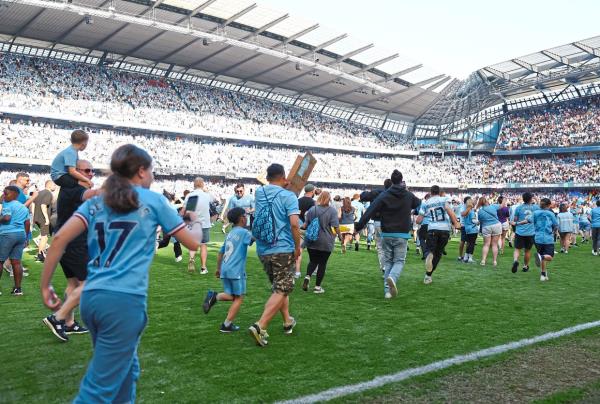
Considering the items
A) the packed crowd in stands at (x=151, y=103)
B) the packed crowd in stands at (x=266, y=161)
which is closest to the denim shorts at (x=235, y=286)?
the packed crowd in stands at (x=266, y=161)

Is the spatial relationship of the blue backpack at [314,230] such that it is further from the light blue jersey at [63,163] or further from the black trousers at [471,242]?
the black trousers at [471,242]

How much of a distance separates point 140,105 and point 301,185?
131 feet

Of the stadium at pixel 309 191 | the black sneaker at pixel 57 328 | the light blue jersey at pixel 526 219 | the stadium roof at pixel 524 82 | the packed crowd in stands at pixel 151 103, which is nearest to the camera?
the stadium at pixel 309 191

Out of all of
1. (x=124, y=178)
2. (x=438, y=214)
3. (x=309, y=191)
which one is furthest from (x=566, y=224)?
(x=124, y=178)

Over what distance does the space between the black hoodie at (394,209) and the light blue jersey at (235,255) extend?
2860 millimetres

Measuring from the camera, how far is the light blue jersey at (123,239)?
100 inches

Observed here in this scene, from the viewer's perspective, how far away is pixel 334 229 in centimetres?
898

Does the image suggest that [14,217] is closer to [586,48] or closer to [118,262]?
[118,262]

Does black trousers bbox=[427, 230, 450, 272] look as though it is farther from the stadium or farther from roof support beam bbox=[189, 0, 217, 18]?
roof support beam bbox=[189, 0, 217, 18]

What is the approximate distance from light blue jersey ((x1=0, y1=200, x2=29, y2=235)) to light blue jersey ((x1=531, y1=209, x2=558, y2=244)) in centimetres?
914

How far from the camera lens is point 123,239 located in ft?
8.49

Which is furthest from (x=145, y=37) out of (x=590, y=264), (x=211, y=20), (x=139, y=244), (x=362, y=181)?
(x=139, y=244)

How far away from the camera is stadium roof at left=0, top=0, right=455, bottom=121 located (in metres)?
33.5

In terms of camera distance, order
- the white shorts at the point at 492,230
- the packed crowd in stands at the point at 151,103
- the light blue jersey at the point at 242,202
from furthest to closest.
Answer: the packed crowd in stands at the point at 151,103, the white shorts at the point at 492,230, the light blue jersey at the point at 242,202
